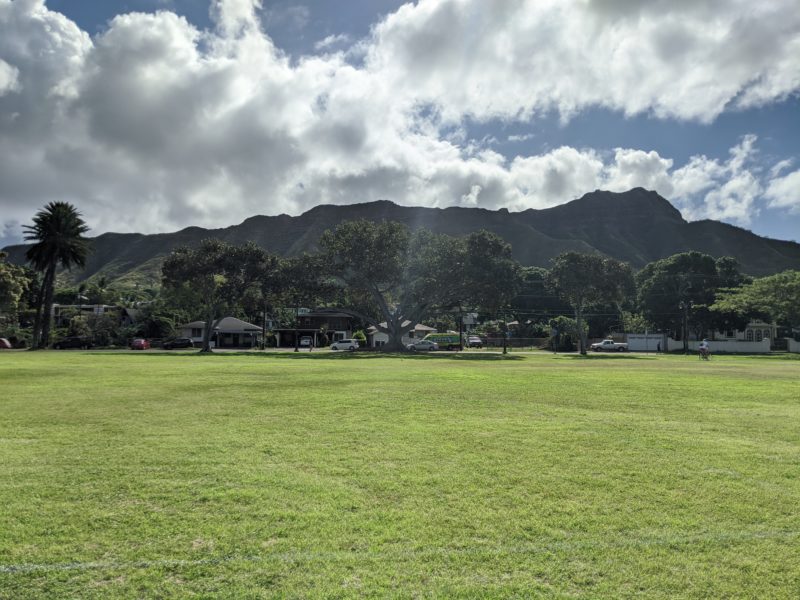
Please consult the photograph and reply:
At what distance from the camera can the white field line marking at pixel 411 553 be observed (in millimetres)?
4477

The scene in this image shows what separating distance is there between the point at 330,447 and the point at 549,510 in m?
4.06

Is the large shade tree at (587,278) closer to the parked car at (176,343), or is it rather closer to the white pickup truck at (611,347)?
the white pickup truck at (611,347)

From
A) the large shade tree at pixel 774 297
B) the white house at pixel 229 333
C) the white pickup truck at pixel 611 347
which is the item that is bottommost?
the white pickup truck at pixel 611 347

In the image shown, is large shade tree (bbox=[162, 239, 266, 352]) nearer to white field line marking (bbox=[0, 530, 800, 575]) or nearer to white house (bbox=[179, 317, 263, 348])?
white house (bbox=[179, 317, 263, 348])

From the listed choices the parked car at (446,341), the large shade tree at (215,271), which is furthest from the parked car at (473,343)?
the large shade tree at (215,271)

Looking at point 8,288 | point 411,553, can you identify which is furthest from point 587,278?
point 8,288

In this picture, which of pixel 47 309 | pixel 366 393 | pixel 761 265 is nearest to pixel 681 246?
pixel 761 265

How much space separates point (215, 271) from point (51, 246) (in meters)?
22.4

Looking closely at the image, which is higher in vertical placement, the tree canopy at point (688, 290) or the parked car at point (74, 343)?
the tree canopy at point (688, 290)

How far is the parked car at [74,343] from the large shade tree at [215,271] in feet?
71.2

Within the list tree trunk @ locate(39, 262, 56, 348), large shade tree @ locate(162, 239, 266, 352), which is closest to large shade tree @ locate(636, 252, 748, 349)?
large shade tree @ locate(162, 239, 266, 352)

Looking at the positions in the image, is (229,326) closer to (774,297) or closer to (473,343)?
(473,343)

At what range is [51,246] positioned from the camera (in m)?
64.9

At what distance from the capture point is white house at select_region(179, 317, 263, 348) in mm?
91250
